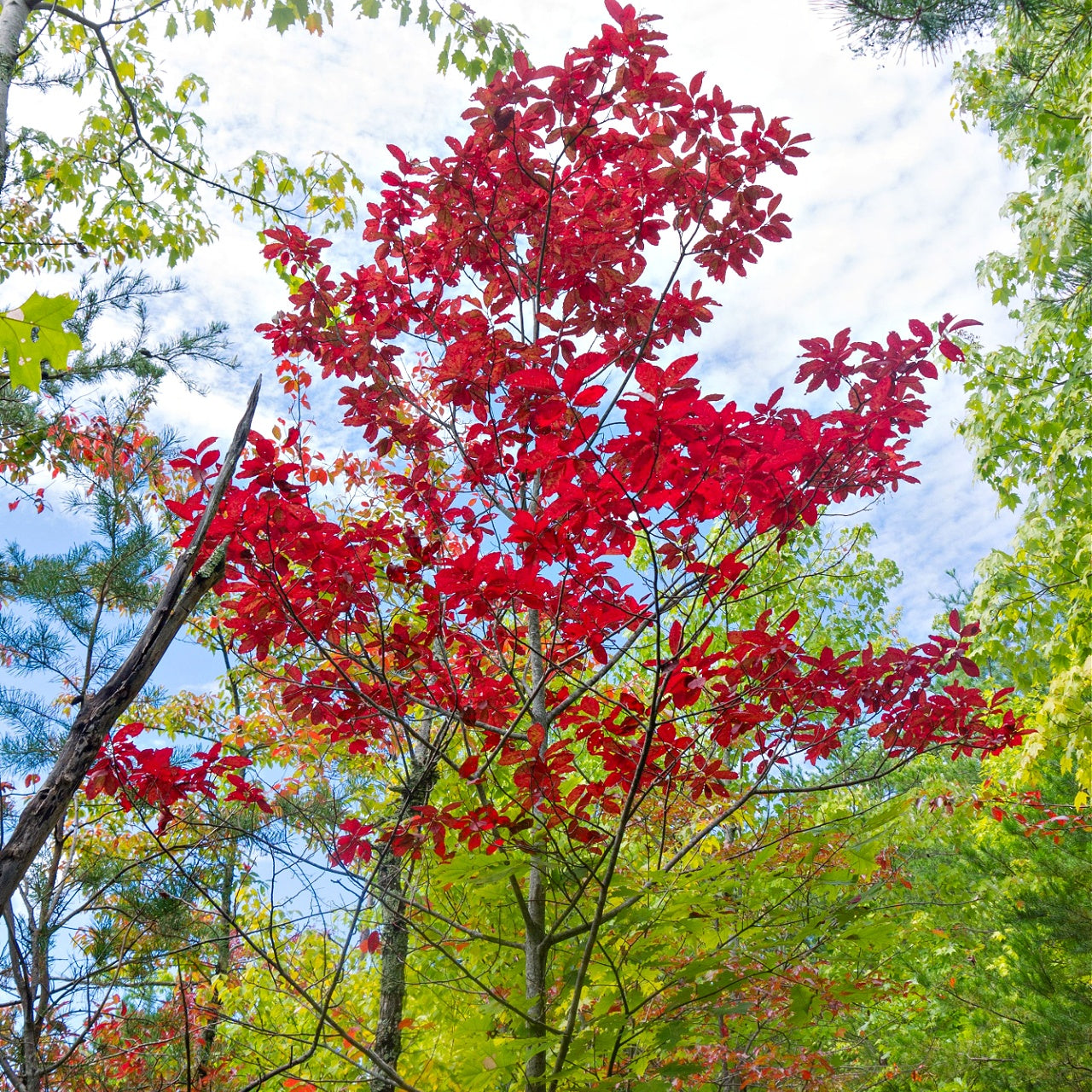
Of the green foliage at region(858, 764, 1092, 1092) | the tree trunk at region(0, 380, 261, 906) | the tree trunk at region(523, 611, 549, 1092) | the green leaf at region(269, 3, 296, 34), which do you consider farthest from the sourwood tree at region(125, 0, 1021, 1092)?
the green foliage at region(858, 764, 1092, 1092)

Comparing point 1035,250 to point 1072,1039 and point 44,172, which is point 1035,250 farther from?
point 44,172

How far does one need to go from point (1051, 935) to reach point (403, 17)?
871 centimetres

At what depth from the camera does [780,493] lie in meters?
2.61

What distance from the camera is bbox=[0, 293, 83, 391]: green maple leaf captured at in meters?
1.21

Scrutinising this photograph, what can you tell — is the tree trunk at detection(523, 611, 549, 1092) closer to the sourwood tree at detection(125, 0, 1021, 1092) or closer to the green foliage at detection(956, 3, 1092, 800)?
the sourwood tree at detection(125, 0, 1021, 1092)

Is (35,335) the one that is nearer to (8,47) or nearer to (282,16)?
(8,47)

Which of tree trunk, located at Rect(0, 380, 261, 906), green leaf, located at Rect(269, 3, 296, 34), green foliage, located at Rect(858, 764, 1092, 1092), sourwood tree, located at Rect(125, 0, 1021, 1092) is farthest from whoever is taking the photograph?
green foliage, located at Rect(858, 764, 1092, 1092)

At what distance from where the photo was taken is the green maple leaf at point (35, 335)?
47.6 inches

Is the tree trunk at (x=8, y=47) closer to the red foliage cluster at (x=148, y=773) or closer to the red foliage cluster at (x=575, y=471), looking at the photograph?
the red foliage cluster at (x=575, y=471)

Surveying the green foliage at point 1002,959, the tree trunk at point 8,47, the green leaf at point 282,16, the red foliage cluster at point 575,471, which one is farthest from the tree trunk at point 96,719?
the green foliage at point 1002,959

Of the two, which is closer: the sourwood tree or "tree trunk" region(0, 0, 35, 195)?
the sourwood tree

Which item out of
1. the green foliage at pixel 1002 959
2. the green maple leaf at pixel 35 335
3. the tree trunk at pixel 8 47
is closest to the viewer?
the green maple leaf at pixel 35 335

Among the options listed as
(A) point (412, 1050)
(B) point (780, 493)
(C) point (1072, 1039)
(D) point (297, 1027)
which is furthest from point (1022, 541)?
(D) point (297, 1027)

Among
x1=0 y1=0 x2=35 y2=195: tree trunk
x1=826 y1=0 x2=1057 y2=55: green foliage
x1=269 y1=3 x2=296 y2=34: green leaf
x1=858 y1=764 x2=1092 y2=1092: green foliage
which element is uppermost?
x1=826 y1=0 x2=1057 y2=55: green foliage
